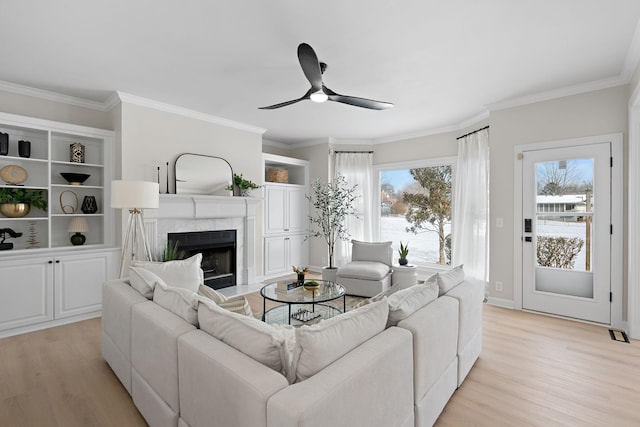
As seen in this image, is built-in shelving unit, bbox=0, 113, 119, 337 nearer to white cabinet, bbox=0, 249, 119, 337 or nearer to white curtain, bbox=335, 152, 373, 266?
white cabinet, bbox=0, 249, 119, 337

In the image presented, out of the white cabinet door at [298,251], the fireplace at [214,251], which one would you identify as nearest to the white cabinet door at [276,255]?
the white cabinet door at [298,251]

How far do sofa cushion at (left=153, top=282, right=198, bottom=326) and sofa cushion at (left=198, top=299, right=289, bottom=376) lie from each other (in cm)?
12

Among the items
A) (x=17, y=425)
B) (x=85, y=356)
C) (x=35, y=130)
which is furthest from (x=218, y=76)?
(x=17, y=425)

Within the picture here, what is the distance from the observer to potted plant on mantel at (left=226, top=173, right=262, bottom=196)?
15.7 feet

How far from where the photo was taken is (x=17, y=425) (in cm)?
186

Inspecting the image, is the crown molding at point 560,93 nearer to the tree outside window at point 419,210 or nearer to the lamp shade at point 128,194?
the tree outside window at point 419,210

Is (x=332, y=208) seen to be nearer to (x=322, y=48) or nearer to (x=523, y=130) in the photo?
(x=523, y=130)

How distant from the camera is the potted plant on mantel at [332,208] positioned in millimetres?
5656

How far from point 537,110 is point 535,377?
3.00 meters

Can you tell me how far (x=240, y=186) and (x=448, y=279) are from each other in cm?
342

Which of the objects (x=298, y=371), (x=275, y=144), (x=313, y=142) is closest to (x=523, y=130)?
(x=313, y=142)

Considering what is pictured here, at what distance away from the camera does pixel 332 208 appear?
561 cm

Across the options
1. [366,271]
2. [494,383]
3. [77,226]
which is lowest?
[494,383]

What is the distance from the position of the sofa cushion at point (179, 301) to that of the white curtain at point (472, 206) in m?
4.08
